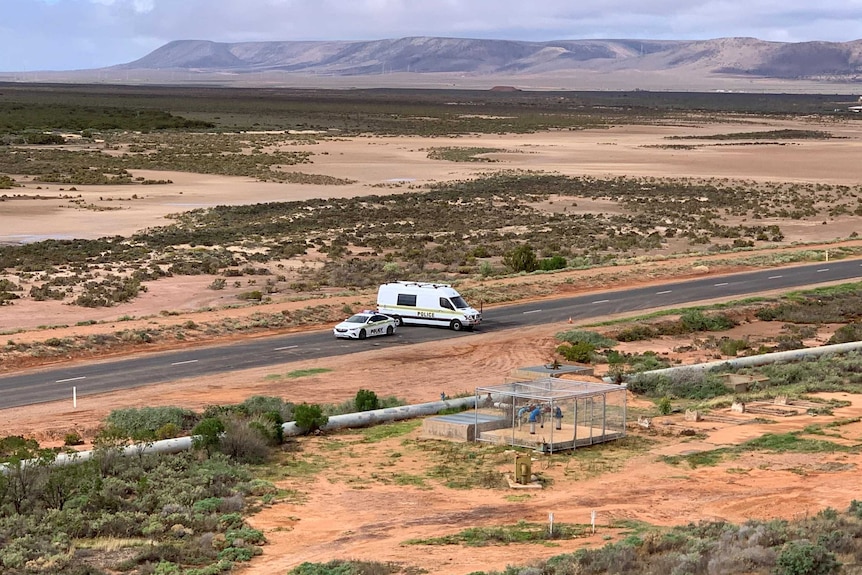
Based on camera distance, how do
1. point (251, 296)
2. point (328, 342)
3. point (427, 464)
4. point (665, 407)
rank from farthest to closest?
point (251, 296), point (328, 342), point (665, 407), point (427, 464)

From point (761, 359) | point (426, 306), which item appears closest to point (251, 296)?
point (426, 306)

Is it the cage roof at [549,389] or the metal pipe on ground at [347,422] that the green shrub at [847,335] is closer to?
the cage roof at [549,389]

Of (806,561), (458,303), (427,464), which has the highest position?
(806,561)

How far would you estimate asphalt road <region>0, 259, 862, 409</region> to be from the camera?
36.5 m

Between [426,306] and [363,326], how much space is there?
3.63 meters

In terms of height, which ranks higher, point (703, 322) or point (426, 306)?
point (426, 306)

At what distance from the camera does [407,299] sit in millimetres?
47406

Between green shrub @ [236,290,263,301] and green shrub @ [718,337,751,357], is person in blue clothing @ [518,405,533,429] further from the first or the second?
green shrub @ [236,290,263,301]

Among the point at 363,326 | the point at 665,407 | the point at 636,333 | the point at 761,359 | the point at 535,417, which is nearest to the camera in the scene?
the point at 535,417

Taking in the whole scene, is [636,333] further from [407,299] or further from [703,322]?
[407,299]

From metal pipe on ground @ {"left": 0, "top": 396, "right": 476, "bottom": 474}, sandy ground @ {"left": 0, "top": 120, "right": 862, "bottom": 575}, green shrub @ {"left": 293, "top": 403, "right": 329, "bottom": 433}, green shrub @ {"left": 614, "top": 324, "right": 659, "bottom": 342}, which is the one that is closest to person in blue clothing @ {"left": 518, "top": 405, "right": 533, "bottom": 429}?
sandy ground @ {"left": 0, "top": 120, "right": 862, "bottom": 575}

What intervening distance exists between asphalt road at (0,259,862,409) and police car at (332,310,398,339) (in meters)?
0.27

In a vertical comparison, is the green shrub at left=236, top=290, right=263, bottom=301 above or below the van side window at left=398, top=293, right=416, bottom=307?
below

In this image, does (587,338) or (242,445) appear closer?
(242,445)
